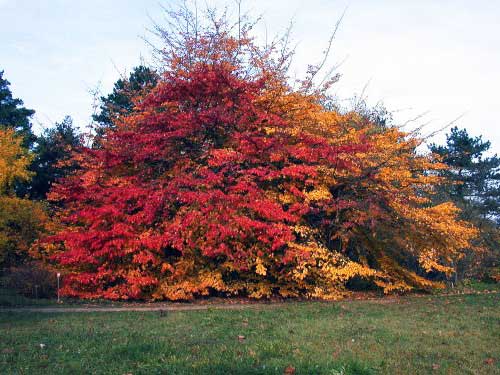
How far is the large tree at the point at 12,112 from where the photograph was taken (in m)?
31.7

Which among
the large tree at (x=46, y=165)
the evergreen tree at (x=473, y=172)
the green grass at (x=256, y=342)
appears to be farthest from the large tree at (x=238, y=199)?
the evergreen tree at (x=473, y=172)

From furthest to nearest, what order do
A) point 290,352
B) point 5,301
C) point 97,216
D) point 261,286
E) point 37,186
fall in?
point 37,186
point 261,286
point 97,216
point 5,301
point 290,352

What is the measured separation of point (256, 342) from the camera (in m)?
8.50

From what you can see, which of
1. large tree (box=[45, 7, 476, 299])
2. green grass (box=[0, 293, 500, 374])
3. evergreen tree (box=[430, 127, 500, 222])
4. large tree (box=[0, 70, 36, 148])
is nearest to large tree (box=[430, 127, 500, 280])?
evergreen tree (box=[430, 127, 500, 222])

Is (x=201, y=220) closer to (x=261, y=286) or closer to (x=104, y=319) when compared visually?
(x=261, y=286)

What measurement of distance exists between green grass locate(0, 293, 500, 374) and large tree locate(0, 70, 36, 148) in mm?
22630

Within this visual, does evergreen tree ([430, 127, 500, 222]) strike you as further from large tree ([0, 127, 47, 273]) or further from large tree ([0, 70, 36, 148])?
large tree ([0, 70, 36, 148])

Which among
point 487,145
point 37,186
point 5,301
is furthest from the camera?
point 487,145

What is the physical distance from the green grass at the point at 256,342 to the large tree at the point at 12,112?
22.6 m

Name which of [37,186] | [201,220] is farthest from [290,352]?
[37,186]

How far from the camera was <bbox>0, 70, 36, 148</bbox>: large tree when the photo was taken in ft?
104

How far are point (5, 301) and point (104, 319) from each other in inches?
182

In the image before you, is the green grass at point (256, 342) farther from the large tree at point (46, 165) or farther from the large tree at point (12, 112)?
the large tree at point (12, 112)

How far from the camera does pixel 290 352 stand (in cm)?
773
